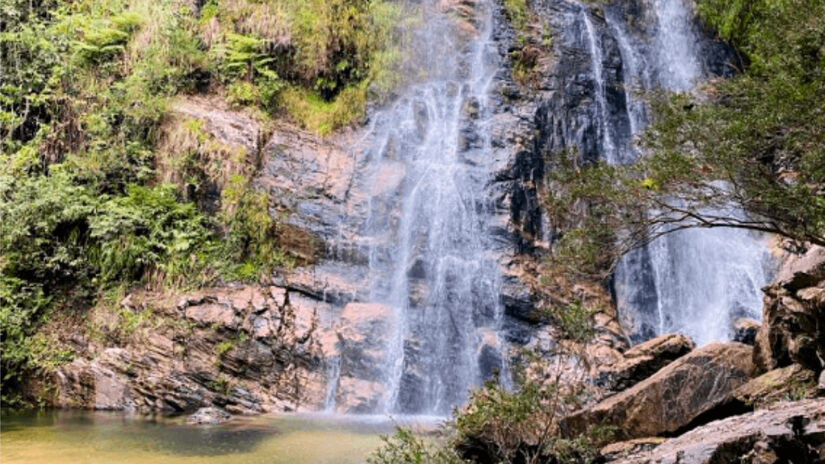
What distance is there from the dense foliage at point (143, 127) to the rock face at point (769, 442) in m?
11.2

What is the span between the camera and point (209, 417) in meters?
11.4

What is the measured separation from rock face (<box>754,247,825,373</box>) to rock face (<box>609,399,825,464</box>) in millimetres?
1538

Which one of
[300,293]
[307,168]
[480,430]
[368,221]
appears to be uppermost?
[307,168]

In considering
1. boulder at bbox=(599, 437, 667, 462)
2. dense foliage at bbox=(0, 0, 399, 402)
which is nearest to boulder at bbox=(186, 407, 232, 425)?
dense foliage at bbox=(0, 0, 399, 402)

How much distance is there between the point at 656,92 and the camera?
10.2m

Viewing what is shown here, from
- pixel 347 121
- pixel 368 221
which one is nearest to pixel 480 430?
pixel 368 221

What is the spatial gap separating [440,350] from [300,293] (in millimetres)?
3325

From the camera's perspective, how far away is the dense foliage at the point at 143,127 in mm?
14281

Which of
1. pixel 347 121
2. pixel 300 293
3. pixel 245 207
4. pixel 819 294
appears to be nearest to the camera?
pixel 819 294

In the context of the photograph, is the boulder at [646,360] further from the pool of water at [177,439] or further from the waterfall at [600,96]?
the waterfall at [600,96]

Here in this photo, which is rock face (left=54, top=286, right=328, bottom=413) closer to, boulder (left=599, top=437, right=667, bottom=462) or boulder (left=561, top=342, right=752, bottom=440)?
boulder (left=561, top=342, right=752, bottom=440)

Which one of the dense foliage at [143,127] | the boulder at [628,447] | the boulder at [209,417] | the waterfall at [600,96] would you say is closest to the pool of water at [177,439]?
the boulder at [209,417]

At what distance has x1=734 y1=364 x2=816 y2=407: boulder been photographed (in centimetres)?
643

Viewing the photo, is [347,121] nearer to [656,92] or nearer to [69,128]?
[69,128]
